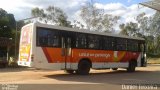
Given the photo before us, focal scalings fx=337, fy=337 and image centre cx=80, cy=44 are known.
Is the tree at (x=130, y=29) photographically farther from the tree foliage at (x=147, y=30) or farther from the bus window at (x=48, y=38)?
the bus window at (x=48, y=38)

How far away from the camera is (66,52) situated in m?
21.7

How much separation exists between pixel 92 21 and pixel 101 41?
4062cm

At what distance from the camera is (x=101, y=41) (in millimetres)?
24297

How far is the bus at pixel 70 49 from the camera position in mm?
20000

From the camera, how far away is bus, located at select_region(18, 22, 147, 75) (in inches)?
787

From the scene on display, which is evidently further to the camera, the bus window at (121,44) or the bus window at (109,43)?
the bus window at (121,44)

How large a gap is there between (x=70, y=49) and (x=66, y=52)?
35 centimetres

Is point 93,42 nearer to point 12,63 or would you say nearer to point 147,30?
point 12,63

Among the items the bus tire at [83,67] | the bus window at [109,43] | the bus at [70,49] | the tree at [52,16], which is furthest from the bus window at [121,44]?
the tree at [52,16]

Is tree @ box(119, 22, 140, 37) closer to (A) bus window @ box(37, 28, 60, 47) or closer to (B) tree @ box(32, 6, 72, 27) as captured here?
(B) tree @ box(32, 6, 72, 27)

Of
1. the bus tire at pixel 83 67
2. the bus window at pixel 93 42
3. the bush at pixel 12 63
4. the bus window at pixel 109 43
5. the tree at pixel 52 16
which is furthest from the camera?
the tree at pixel 52 16

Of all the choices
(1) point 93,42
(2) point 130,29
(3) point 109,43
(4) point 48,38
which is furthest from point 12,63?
(2) point 130,29

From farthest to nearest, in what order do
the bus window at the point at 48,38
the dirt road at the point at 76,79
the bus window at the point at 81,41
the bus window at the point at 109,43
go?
the bus window at the point at 109,43, the bus window at the point at 81,41, the bus window at the point at 48,38, the dirt road at the point at 76,79

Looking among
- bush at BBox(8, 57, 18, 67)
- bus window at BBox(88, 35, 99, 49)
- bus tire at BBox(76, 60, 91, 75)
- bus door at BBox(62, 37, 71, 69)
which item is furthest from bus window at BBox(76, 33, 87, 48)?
bush at BBox(8, 57, 18, 67)
